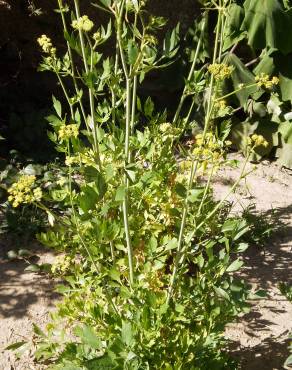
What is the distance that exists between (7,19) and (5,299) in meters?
2.75

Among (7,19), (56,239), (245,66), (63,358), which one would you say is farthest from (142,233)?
(7,19)

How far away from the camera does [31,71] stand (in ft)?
15.3

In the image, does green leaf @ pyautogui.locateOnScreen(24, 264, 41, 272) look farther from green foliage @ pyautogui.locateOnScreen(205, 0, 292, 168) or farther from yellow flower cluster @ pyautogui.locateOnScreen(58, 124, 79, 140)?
green foliage @ pyautogui.locateOnScreen(205, 0, 292, 168)

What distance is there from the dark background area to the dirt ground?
134 cm

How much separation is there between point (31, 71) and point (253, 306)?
3127mm

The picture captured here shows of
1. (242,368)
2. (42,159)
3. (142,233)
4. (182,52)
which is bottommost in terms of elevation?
(242,368)

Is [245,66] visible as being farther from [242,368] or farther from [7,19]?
[242,368]

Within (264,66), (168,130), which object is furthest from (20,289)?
(264,66)

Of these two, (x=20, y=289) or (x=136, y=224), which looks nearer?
(x=136, y=224)

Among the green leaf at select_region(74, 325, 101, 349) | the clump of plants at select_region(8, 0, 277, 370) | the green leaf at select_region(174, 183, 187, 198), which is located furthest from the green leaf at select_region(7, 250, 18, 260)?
the green leaf at select_region(174, 183, 187, 198)

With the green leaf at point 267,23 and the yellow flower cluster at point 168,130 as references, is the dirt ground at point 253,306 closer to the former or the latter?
the yellow flower cluster at point 168,130

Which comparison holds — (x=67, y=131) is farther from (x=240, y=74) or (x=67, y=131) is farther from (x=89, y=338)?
(x=240, y=74)

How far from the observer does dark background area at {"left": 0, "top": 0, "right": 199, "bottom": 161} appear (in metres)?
4.18

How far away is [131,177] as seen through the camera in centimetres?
141
